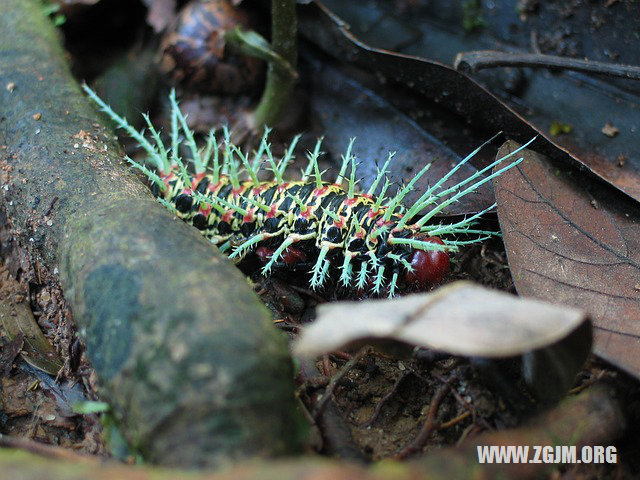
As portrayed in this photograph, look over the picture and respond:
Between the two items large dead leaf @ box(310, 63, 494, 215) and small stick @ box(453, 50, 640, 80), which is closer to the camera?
small stick @ box(453, 50, 640, 80)

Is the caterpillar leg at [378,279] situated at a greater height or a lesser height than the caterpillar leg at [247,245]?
greater

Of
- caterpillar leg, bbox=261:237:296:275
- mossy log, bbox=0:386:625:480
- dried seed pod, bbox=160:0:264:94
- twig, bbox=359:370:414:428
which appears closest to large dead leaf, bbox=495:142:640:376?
mossy log, bbox=0:386:625:480

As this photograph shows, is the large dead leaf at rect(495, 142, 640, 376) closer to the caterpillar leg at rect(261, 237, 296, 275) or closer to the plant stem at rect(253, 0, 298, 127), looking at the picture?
the caterpillar leg at rect(261, 237, 296, 275)

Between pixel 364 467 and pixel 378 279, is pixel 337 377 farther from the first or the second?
pixel 364 467

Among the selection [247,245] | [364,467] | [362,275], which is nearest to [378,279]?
[362,275]

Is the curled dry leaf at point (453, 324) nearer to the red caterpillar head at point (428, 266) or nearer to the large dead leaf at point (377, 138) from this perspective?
the red caterpillar head at point (428, 266)

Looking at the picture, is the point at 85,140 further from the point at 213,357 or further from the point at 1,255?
the point at 213,357

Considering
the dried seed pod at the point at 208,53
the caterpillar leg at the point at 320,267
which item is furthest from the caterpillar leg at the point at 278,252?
the dried seed pod at the point at 208,53
